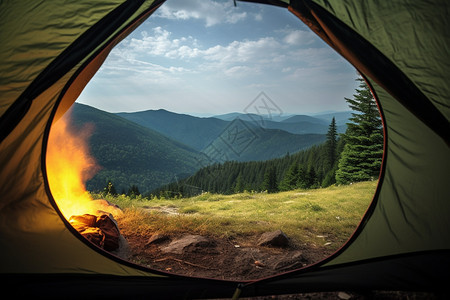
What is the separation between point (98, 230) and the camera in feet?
12.8

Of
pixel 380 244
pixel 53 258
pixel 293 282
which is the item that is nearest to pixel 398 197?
pixel 380 244

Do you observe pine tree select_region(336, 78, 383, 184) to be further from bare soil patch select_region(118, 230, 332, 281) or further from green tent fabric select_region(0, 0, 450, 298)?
green tent fabric select_region(0, 0, 450, 298)

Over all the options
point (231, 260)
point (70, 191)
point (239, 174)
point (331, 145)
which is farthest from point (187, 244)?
point (239, 174)

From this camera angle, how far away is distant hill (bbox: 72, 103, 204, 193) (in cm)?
13575

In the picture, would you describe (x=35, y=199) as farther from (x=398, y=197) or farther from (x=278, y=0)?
(x=398, y=197)

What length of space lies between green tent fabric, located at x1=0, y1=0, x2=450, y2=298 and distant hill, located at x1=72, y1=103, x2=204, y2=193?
410ft

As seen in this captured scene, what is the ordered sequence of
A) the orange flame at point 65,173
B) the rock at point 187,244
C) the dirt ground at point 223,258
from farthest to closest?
the rock at point 187,244
the orange flame at point 65,173
the dirt ground at point 223,258

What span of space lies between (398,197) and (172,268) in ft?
10.4

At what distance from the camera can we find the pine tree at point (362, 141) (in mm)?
22516

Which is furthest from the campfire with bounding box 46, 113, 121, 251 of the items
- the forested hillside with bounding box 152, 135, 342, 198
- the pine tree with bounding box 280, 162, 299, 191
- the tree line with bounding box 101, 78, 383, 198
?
the forested hillside with bounding box 152, 135, 342, 198

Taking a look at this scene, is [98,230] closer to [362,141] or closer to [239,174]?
[362,141]

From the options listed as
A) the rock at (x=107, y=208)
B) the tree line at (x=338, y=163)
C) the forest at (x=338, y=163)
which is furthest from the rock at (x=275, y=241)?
the forest at (x=338, y=163)

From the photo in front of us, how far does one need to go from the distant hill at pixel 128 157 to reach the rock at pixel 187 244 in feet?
406

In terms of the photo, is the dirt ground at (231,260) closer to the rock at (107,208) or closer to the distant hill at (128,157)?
the rock at (107,208)
